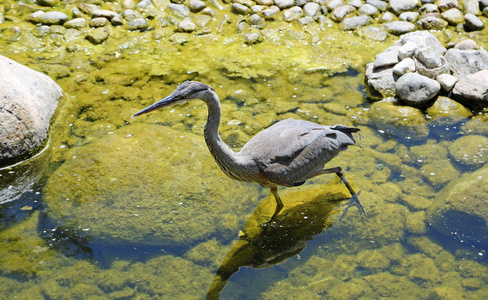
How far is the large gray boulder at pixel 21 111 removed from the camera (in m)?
4.97

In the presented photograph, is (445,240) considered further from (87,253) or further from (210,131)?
(87,253)

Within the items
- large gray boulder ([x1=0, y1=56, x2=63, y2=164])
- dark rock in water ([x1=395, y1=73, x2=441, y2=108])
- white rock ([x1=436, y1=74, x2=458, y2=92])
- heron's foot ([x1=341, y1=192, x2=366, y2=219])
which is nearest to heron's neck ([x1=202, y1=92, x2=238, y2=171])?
heron's foot ([x1=341, y1=192, x2=366, y2=219])

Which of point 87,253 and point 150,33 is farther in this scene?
point 150,33

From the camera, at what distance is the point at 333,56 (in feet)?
24.2

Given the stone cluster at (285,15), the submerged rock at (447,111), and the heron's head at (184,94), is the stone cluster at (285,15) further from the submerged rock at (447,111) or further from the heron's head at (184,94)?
the heron's head at (184,94)

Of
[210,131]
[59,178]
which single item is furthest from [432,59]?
[59,178]

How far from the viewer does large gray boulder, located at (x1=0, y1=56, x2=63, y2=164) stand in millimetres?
4973

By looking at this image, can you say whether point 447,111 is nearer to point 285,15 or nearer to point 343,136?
point 343,136

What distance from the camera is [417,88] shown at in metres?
5.98

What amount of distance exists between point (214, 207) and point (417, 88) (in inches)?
128

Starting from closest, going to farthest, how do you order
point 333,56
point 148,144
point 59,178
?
point 59,178 → point 148,144 → point 333,56

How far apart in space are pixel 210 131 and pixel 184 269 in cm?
127

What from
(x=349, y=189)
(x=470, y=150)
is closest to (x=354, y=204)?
(x=349, y=189)

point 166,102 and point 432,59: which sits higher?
point 166,102
